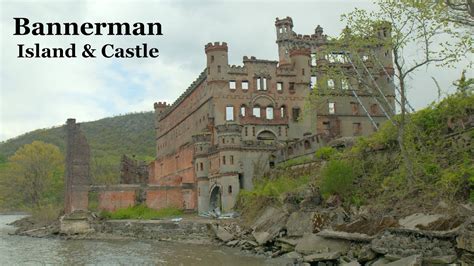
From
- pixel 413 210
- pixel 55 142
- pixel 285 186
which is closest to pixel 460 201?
pixel 413 210

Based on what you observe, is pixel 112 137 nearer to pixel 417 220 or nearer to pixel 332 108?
pixel 332 108

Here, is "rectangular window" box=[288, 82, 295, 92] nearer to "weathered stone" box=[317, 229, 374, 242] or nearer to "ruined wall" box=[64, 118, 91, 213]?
"ruined wall" box=[64, 118, 91, 213]

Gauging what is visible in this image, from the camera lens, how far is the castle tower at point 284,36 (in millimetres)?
59875

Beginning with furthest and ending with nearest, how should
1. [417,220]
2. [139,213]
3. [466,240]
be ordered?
[139,213]
[417,220]
[466,240]

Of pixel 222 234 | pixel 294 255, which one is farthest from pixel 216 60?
pixel 294 255

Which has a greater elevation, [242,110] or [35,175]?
[242,110]

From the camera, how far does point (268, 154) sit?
→ 4572 centimetres

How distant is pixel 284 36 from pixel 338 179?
3308cm

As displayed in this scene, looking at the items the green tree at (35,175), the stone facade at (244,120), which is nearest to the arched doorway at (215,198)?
the stone facade at (244,120)

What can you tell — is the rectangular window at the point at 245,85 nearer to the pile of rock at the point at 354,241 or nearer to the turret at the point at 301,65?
the turret at the point at 301,65

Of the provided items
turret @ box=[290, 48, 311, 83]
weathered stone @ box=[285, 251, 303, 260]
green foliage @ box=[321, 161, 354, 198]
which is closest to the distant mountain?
turret @ box=[290, 48, 311, 83]

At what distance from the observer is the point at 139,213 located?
47.0 metres

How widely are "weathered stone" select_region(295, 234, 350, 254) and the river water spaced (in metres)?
1.59

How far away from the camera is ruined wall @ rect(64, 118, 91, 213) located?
48281mm
